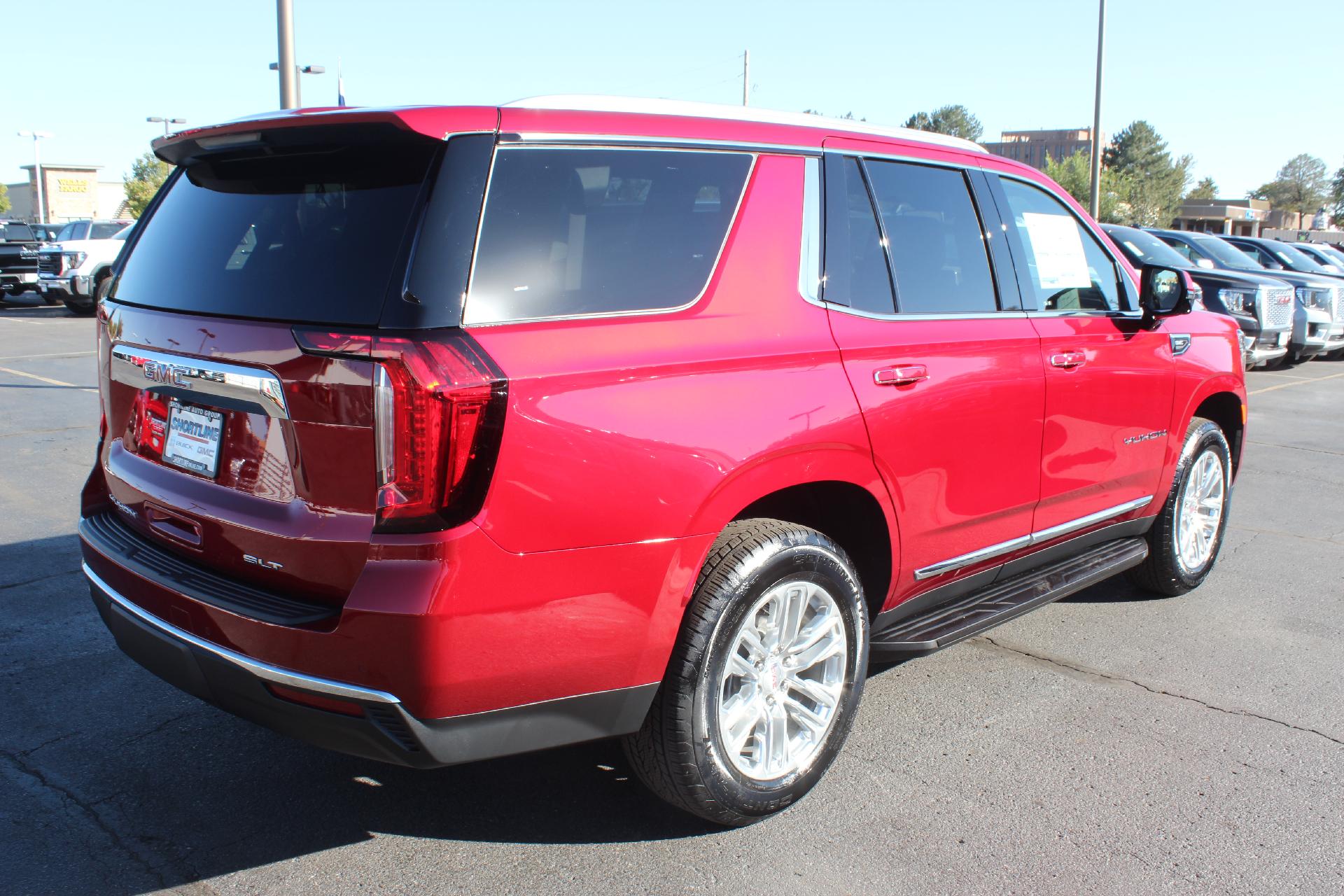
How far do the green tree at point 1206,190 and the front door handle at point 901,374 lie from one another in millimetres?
151614

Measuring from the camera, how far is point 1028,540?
4.09 m

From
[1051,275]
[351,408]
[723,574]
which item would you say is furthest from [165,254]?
[1051,275]

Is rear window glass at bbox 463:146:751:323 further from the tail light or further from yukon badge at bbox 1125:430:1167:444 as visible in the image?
yukon badge at bbox 1125:430:1167:444

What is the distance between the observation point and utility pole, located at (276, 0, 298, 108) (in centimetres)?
1030

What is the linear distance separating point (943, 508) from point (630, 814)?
137 cm

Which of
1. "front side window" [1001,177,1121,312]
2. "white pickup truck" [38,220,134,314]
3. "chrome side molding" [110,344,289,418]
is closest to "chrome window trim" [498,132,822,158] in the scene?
"chrome side molding" [110,344,289,418]

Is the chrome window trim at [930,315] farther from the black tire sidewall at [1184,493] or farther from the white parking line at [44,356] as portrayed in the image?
the white parking line at [44,356]

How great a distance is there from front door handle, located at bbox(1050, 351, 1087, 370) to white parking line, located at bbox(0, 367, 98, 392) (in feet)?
33.2

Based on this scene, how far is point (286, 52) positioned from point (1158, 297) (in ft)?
28.2

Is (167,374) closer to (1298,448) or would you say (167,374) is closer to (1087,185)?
(1298,448)

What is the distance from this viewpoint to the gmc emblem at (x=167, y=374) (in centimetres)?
277

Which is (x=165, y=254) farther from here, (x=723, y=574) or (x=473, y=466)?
(x=723, y=574)

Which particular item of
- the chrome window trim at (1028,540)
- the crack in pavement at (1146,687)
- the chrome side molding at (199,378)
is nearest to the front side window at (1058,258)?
the chrome window trim at (1028,540)

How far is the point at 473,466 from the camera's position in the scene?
7.93 feet
